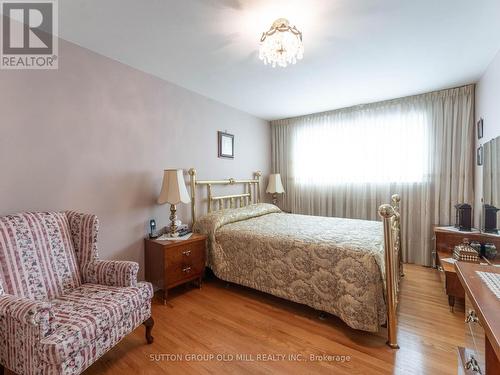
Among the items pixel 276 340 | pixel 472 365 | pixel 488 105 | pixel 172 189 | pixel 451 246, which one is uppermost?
pixel 488 105

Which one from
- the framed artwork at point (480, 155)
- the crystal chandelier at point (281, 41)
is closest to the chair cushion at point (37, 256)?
the crystal chandelier at point (281, 41)

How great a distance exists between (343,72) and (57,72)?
108 inches

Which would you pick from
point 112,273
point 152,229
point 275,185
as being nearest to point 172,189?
point 152,229

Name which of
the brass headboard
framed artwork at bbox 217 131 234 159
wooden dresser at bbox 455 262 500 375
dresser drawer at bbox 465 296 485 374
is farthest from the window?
dresser drawer at bbox 465 296 485 374

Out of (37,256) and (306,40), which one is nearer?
(37,256)

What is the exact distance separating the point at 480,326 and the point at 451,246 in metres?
2.13

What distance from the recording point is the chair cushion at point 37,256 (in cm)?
150

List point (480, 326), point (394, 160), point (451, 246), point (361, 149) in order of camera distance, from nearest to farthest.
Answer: point (480, 326)
point (451, 246)
point (394, 160)
point (361, 149)

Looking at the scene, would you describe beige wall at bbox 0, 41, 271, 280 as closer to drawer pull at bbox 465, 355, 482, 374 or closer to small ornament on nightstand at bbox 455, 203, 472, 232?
drawer pull at bbox 465, 355, 482, 374

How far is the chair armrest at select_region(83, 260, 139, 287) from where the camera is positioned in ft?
5.71

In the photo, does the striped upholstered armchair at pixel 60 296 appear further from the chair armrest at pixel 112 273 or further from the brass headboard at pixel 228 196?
the brass headboard at pixel 228 196

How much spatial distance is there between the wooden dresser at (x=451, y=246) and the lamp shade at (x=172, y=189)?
2.67 m

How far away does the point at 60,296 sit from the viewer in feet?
5.40

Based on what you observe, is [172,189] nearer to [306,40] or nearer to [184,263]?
[184,263]
